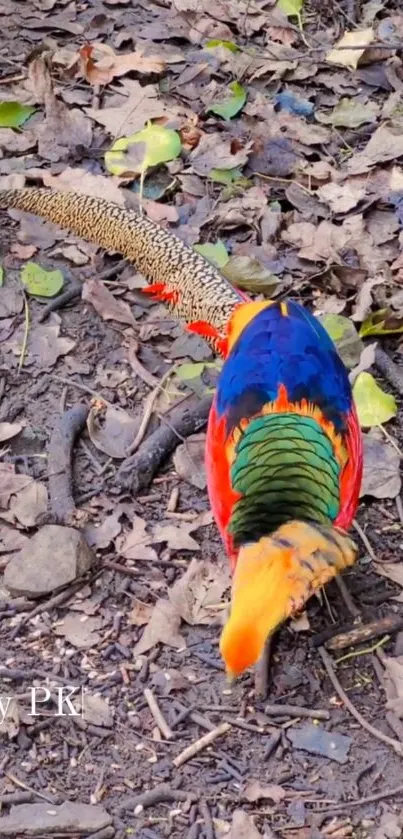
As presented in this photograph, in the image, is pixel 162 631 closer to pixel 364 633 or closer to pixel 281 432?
pixel 364 633

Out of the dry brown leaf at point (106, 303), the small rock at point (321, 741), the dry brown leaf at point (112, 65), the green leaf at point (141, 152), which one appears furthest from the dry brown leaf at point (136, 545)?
the dry brown leaf at point (112, 65)

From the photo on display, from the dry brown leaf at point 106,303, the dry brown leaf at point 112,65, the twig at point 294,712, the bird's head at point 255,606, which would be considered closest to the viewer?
the bird's head at point 255,606

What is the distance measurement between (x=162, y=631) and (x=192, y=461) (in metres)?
0.67

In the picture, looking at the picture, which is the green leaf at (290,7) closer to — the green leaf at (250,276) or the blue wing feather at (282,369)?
the green leaf at (250,276)

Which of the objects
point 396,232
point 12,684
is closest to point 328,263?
point 396,232

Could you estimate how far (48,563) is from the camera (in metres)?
3.17

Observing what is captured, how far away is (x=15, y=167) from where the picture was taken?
468 cm

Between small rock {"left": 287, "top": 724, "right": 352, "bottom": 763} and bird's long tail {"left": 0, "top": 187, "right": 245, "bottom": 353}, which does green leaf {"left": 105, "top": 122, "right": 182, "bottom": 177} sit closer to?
bird's long tail {"left": 0, "top": 187, "right": 245, "bottom": 353}

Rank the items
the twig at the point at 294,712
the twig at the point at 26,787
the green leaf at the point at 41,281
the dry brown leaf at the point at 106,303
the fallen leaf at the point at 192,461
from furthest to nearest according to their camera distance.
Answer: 1. the green leaf at the point at 41,281
2. the dry brown leaf at the point at 106,303
3. the fallen leaf at the point at 192,461
4. the twig at the point at 294,712
5. the twig at the point at 26,787

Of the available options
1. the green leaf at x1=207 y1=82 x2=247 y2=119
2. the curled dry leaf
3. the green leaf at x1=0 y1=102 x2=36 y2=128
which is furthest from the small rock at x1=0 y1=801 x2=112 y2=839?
the green leaf at x1=207 y1=82 x2=247 y2=119

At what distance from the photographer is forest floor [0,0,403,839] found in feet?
9.04

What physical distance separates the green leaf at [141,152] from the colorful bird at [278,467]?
141 centimetres

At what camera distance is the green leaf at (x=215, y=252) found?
13.9 ft

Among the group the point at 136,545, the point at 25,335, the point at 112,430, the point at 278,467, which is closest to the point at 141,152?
the point at 25,335
